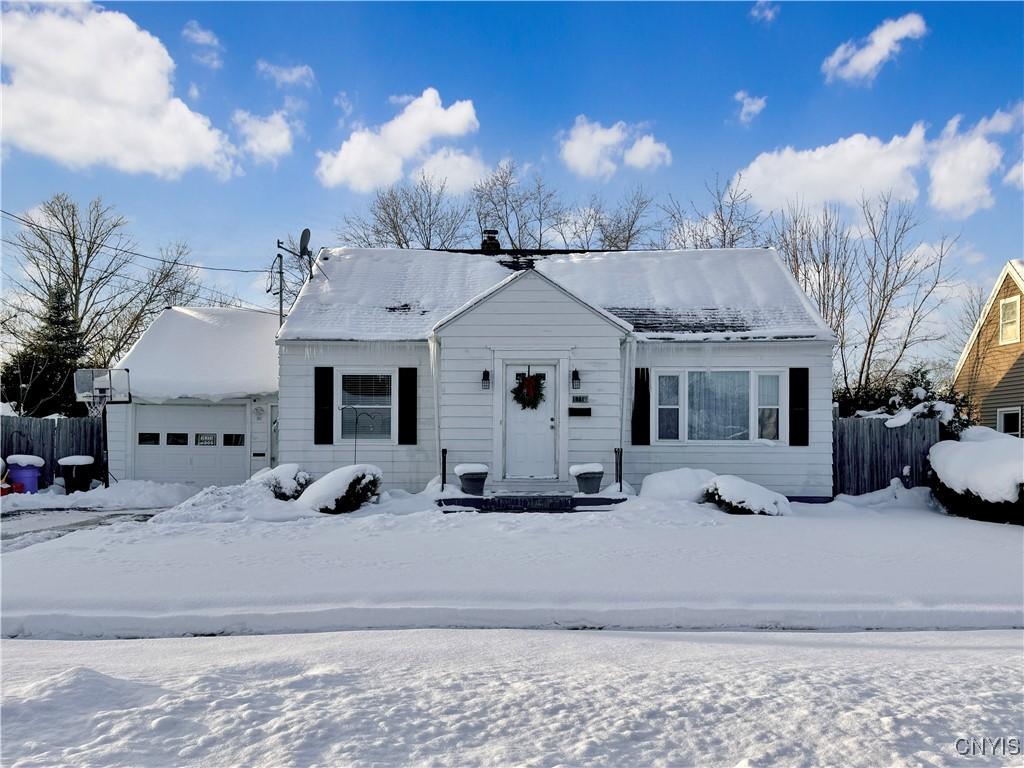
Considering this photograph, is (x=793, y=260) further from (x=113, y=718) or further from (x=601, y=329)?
(x=113, y=718)

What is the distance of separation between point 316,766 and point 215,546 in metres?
5.52

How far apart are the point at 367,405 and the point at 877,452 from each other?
965cm

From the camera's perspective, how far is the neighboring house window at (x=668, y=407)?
12.3 meters

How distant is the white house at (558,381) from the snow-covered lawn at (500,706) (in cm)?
735

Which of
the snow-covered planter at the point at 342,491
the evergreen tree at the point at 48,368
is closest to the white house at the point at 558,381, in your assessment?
the snow-covered planter at the point at 342,491

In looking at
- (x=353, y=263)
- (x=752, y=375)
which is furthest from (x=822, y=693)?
(x=353, y=263)

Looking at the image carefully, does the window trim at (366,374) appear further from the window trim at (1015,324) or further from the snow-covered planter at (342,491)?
the window trim at (1015,324)

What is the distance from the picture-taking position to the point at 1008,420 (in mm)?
20344

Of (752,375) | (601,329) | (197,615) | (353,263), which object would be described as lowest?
(197,615)

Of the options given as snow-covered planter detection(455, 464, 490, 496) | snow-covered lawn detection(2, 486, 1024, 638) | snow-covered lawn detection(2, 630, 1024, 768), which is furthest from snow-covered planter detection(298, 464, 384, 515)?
snow-covered lawn detection(2, 630, 1024, 768)

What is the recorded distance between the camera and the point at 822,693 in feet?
10.6

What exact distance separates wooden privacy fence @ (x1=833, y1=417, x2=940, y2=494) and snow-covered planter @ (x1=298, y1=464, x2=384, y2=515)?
8743mm

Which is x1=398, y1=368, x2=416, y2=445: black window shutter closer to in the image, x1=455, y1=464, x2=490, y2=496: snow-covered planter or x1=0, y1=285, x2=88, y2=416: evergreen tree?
x1=455, y1=464, x2=490, y2=496: snow-covered planter

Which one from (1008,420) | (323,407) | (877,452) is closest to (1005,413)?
(1008,420)
